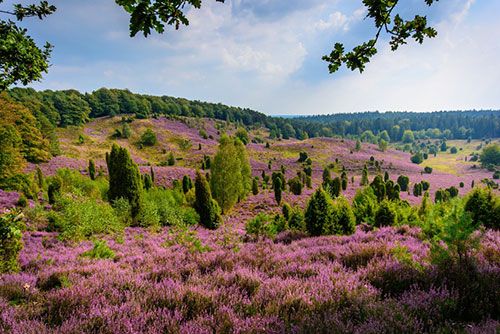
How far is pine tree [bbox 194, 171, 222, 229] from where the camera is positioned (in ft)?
77.3

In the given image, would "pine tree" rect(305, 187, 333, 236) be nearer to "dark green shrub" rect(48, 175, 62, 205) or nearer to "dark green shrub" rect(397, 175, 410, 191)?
"dark green shrub" rect(48, 175, 62, 205)

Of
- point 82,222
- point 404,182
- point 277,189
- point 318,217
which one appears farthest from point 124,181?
point 404,182

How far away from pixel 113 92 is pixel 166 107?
75.8 ft

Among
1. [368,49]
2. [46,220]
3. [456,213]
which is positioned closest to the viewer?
[368,49]

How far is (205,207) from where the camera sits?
23656 millimetres

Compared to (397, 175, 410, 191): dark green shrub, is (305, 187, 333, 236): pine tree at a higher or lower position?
higher

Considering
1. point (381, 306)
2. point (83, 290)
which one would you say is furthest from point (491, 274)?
point (83, 290)

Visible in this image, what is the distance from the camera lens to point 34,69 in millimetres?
3818

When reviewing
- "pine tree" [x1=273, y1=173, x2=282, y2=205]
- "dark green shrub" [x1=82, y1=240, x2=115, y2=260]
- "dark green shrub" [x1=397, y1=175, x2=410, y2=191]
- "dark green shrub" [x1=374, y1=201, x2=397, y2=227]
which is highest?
"dark green shrub" [x1=82, y1=240, x2=115, y2=260]

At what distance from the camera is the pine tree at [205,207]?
77.3ft

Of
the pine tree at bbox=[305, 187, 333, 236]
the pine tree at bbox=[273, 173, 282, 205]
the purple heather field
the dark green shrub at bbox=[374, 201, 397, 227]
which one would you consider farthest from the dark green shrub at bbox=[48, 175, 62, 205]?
the pine tree at bbox=[273, 173, 282, 205]

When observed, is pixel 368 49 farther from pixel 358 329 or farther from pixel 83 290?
pixel 83 290

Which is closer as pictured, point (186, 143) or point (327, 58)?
point (327, 58)

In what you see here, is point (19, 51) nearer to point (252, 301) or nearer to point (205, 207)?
point (252, 301)
